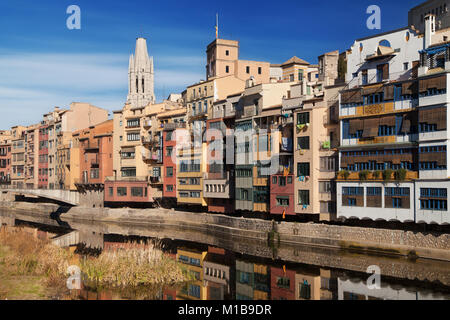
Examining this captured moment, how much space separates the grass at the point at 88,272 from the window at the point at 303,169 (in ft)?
68.1

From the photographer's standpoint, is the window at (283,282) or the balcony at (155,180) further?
the balcony at (155,180)

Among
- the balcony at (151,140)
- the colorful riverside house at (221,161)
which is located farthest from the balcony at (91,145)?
the colorful riverside house at (221,161)

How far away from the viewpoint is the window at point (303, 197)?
52.7 m

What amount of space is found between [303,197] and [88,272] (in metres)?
26.5

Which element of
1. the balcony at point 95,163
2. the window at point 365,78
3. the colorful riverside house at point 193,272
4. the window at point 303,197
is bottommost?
the colorful riverside house at point 193,272

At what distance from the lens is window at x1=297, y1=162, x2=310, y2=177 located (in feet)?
174

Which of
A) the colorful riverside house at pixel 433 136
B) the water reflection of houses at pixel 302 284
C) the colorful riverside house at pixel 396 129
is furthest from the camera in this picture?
the colorful riverside house at pixel 396 129

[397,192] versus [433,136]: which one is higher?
[433,136]

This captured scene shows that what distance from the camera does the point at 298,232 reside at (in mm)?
52188

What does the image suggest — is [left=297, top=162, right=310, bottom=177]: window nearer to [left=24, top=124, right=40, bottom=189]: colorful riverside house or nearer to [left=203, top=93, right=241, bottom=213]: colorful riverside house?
[left=203, top=93, right=241, bottom=213]: colorful riverside house

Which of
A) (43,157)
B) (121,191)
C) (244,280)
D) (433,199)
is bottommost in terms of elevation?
(244,280)

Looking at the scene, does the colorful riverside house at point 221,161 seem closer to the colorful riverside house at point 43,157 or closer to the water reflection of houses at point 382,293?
the water reflection of houses at point 382,293

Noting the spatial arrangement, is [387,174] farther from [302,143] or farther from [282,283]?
[282,283]

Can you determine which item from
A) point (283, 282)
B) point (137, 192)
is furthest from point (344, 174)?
point (137, 192)
